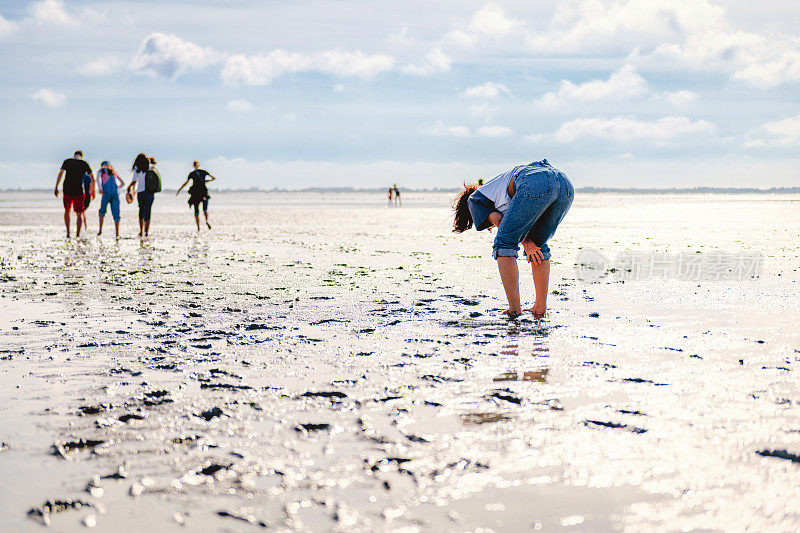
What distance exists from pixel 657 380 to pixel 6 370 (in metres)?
4.06

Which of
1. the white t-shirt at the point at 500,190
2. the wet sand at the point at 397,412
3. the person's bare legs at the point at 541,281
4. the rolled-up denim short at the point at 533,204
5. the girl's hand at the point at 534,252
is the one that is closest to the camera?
the wet sand at the point at 397,412

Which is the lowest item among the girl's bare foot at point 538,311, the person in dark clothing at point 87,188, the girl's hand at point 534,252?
the girl's bare foot at point 538,311

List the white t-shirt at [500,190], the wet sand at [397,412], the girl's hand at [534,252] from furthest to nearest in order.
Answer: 1. the girl's hand at [534,252]
2. the white t-shirt at [500,190]
3. the wet sand at [397,412]

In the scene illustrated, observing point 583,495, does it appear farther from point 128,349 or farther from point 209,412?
point 128,349

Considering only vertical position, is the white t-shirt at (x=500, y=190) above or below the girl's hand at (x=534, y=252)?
above

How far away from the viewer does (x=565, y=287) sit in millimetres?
9500

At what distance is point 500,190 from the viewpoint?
22.8 feet

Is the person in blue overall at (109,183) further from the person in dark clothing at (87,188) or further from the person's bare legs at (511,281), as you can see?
the person's bare legs at (511,281)

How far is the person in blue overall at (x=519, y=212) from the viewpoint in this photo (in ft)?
22.0

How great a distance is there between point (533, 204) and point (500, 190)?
1.23 ft

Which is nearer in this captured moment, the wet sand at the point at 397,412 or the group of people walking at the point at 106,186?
the wet sand at the point at 397,412

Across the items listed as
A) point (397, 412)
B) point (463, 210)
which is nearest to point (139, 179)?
point (463, 210)

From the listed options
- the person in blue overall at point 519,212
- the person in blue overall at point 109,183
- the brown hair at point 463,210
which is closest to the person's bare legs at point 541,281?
the person in blue overall at point 519,212

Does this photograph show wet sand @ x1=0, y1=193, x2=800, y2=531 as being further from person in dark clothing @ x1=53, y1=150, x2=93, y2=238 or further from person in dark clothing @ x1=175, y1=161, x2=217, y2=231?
person in dark clothing @ x1=175, y1=161, x2=217, y2=231
